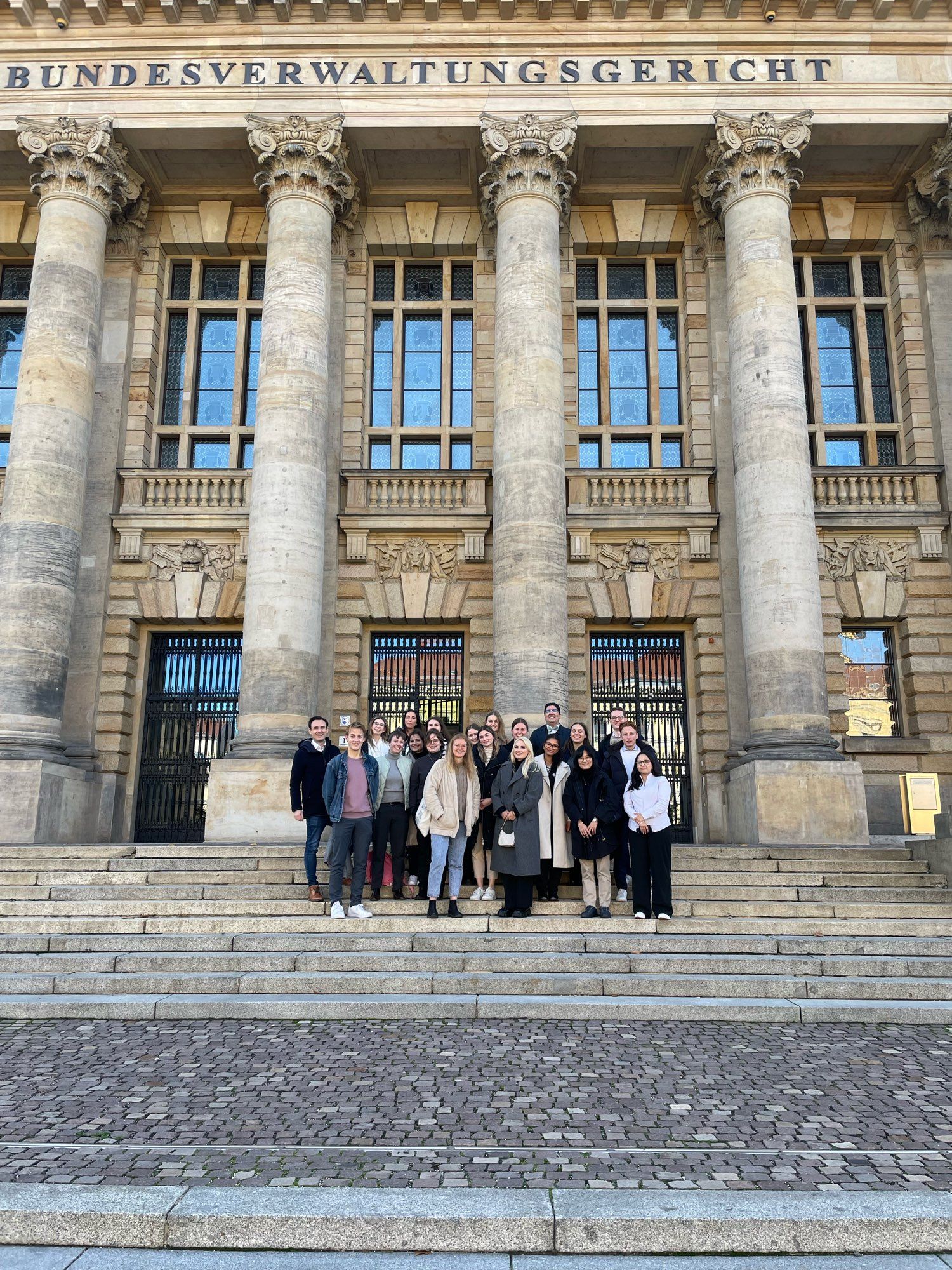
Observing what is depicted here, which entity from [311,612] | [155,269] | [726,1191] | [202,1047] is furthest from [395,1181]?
[155,269]

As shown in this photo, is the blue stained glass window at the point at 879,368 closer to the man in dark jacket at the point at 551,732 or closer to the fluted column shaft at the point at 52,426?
the man in dark jacket at the point at 551,732

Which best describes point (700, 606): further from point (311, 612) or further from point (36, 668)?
point (36, 668)

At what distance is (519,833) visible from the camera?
401 inches

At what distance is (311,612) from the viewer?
54.4 ft

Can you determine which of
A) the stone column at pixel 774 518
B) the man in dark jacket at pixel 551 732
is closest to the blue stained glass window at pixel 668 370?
the stone column at pixel 774 518

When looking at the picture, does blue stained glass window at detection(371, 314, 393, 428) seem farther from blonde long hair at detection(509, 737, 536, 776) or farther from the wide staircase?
blonde long hair at detection(509, 737, 536, 776)

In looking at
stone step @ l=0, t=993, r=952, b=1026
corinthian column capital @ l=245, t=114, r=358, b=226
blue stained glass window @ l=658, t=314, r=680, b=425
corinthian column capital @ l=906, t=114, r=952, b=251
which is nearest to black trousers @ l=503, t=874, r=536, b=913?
stone step @ l=0, t=993, r=952, b=1026

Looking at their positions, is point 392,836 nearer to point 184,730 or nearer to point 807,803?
point 807,803

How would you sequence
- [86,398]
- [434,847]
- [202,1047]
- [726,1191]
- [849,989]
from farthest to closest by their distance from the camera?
[86,398] < [434,847] < [849,989] < [202,1047] < [726,1191]

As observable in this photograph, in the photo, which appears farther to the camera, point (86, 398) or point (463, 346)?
point (463, 346)

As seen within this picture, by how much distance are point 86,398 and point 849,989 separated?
1584cm

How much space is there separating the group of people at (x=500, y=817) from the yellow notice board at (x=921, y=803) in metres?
8.71

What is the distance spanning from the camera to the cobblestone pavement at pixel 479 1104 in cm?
447

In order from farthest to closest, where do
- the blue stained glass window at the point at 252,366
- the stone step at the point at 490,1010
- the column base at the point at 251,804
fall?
the blue stained glass window at the point at 252,366 → the column base at the point at 251,804 → the stone step at the point at 490,1010
